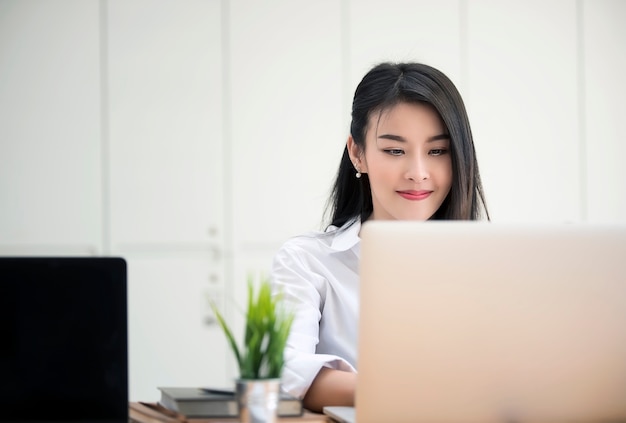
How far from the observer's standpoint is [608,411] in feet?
4.18

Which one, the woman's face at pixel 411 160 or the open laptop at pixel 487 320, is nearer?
the open laptop at pixel 487 320

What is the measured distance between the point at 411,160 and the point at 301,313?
0.44 meters

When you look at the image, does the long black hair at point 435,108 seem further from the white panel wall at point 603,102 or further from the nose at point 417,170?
the white panel wall at point 603,102

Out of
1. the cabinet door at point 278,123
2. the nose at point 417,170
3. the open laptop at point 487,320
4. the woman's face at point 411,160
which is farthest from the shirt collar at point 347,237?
the cabinet door at point 278,123

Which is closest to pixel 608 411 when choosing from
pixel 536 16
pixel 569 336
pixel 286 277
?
pixel 569 336

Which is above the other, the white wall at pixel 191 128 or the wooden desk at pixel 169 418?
the white wall at pixel 191 128

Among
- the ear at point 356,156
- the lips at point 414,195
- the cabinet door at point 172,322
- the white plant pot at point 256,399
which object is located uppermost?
the ear at point 356,156

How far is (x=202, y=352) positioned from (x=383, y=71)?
1.92m

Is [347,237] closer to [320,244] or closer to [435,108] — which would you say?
[320,244]

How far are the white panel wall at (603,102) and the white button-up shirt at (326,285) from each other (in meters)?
2.23

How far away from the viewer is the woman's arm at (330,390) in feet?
5.57

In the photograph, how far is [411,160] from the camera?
2105 millimetres

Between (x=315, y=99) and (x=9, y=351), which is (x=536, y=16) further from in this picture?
(x=9, y=351)

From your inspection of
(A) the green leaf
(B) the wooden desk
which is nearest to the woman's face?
(B) the wooden desk
